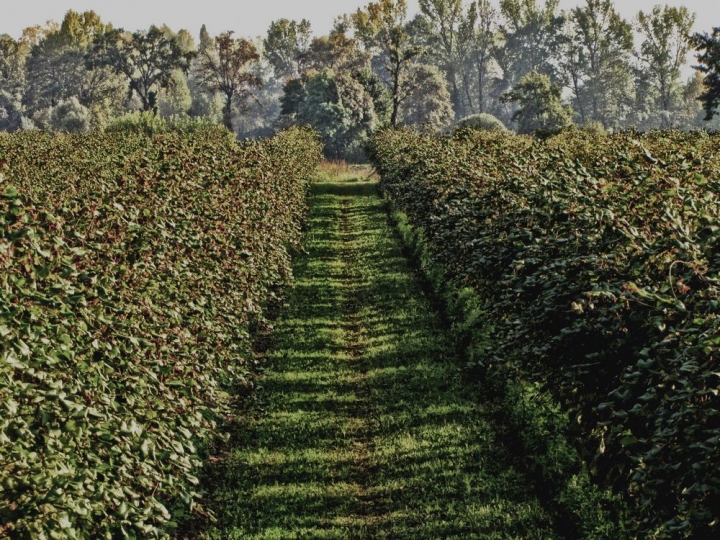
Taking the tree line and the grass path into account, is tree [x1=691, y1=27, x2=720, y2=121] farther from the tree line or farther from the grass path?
the grass path

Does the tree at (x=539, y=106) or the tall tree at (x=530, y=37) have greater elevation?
the tall tree at (x=530, y=37)

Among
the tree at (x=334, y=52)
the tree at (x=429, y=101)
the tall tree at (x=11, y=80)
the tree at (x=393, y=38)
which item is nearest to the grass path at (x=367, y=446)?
the tree at (x=393, y=38)

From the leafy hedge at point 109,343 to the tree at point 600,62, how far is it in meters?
89.7

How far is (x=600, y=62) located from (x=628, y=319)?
102656 millimetres

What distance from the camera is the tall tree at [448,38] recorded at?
10325 centimetres

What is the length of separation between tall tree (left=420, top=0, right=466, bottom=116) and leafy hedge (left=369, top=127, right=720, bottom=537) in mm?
100157

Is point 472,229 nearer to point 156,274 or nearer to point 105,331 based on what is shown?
point 156,274

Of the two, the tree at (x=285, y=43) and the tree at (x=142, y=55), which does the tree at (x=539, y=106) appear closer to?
the tree at (x=142, y=55)

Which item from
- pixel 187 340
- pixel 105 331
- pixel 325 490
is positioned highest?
pixel 105 331

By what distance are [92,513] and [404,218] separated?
70.7 feet

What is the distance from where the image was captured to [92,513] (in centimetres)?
481

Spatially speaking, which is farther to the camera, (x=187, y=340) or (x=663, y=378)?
(x=187, y=340)

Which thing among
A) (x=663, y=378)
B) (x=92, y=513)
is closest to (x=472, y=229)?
(x=663, y=378)

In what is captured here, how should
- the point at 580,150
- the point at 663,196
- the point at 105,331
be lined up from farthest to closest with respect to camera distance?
the point at 580,150 → the point at 663,196 → the point at 105,331
